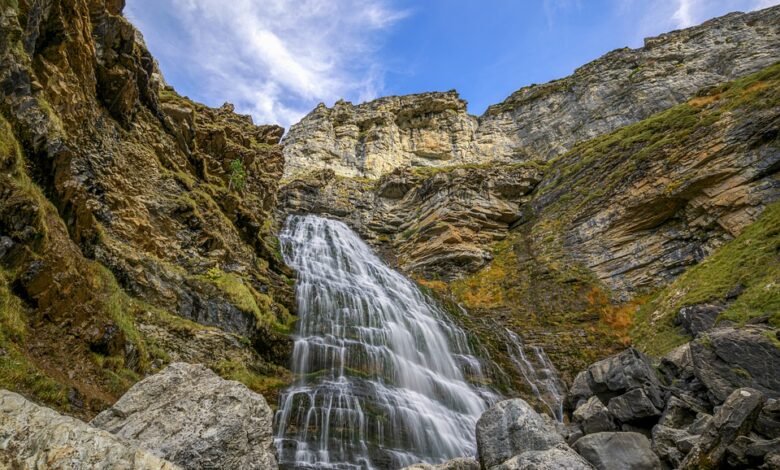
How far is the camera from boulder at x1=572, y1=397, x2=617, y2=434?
1199cm

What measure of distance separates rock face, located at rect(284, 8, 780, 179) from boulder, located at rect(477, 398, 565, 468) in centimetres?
4818

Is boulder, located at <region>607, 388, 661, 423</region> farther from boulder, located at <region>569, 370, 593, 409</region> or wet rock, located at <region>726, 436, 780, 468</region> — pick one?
wet rock, located at <region>726, 436, 780, 468</region>

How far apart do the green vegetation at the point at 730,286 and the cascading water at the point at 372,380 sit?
29.4ft

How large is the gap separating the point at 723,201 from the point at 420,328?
58.4 ft

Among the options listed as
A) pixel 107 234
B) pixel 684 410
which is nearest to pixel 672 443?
pixel 684 410

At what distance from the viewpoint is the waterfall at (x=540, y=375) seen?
1823 cm

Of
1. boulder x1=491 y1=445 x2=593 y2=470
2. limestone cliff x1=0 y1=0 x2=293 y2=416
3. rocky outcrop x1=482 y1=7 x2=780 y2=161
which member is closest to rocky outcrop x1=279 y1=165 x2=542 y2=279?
limestone cliff x1=0 y1=0 x2=293 y2=416

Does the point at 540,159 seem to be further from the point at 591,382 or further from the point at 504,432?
the point at 504,432

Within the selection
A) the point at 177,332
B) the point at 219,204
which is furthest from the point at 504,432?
the point at 219,204

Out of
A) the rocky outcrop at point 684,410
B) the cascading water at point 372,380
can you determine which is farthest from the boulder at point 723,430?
the cascading water at point 372,380

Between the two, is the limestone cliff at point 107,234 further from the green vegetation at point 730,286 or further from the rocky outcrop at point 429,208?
the rocky outcrop at point 429,208

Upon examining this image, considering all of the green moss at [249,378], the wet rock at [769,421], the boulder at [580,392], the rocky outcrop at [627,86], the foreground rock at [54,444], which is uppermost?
the rocky outcrop at [627,86]

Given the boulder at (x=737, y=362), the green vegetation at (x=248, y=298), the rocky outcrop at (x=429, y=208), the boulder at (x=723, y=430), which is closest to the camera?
the boulder at (x=723, y=430)

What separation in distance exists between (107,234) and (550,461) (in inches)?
502
